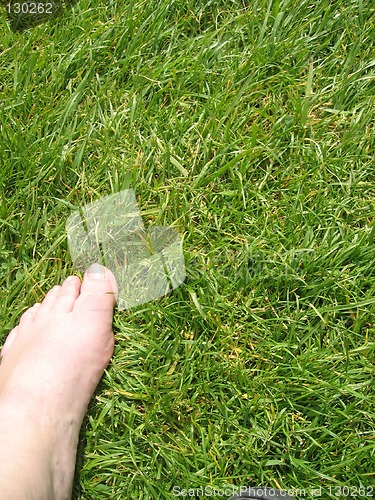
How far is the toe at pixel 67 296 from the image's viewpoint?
176 cm

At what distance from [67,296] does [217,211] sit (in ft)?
1.71

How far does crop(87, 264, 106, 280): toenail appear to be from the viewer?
176 cm

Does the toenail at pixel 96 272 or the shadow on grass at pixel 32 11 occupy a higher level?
the shadow on grass at pixel 32 11

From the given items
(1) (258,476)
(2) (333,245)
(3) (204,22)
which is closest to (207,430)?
(1) (258,476)

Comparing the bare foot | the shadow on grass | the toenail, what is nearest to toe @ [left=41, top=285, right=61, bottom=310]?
the bare foot

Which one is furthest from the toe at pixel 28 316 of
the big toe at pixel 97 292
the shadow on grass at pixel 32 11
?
the shadow on grass at pixel 32 11

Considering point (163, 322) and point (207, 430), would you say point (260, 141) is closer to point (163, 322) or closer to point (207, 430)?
point (163, 322)

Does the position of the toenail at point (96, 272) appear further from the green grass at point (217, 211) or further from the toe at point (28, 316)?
the toe at point (28, 316)

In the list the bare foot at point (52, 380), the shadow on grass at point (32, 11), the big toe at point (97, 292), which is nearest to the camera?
the bare foot at point (52, 380)

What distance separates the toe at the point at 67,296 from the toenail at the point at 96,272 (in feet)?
0.17

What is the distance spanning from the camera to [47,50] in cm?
191

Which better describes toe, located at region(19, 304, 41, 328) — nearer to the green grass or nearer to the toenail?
the green grass

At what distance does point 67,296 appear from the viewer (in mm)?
1764

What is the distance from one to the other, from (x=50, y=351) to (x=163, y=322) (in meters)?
0.37
